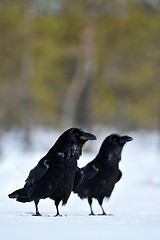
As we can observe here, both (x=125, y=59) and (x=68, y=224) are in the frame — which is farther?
(x=125, y=59)

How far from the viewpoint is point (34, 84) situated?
149ft

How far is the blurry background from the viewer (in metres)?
35.7

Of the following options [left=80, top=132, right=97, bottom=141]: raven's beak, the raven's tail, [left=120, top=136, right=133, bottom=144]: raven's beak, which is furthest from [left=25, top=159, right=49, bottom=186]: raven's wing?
[left=120, top=136, right=133, bottom=144]: raven's beak

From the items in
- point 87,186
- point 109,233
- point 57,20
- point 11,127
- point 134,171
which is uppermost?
point 57,20

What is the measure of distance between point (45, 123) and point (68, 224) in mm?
43586

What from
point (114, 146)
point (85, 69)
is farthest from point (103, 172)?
point (85, 69)

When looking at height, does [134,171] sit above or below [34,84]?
below

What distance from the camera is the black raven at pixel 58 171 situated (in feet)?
29.7

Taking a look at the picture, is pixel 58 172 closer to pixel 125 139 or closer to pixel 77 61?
pixel 125 139

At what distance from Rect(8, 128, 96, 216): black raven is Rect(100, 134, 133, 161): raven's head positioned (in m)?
1.31

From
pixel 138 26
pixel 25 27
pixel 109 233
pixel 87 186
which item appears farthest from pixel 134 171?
pixel 138 26

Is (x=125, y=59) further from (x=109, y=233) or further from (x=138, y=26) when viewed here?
(x=109, y=233)

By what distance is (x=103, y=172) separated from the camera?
10.5 meters

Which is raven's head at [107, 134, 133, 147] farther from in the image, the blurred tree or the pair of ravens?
the blurred tree
